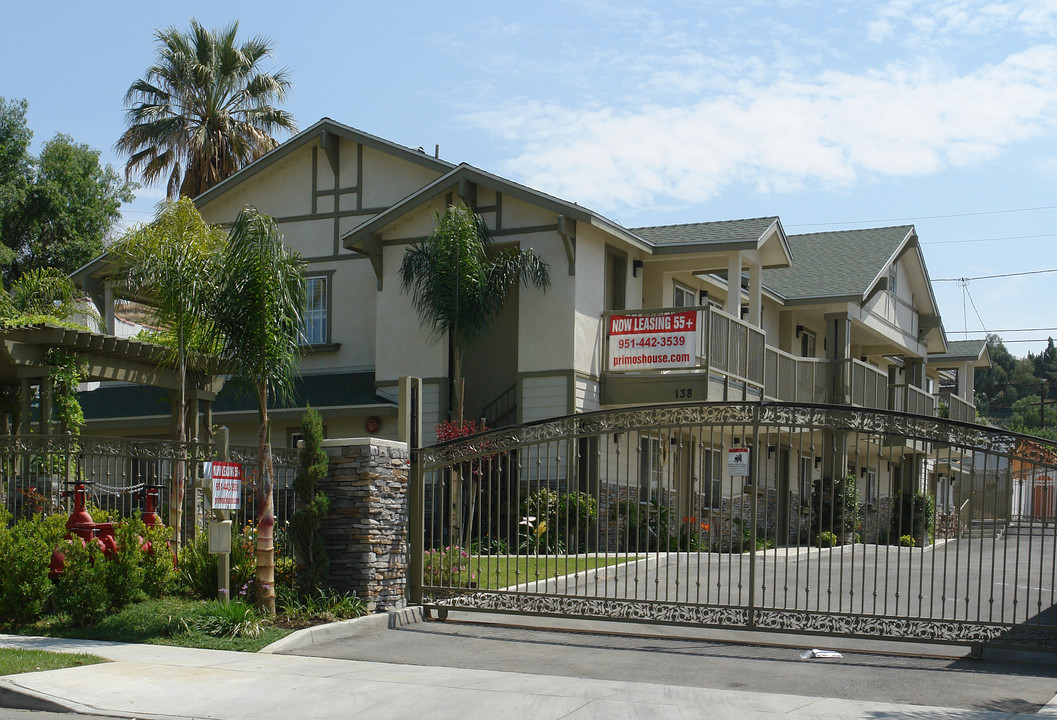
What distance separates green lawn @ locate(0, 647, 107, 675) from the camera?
9945 mm

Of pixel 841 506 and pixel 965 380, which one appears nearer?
pixel 841 506

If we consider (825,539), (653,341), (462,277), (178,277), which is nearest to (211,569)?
(178,277)

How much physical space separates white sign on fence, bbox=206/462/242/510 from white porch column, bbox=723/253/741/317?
44.3 feet

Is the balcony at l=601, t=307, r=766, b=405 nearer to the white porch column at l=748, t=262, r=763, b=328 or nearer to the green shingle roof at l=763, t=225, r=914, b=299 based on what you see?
the white porch column at l=748, t=262, r=763, b=328

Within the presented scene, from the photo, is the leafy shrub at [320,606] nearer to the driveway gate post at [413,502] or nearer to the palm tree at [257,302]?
the palm tree at [257,302]

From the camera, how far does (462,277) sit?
2208 cm

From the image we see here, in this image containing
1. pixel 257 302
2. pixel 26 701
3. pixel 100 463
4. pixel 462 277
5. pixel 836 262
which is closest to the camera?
pixel 26 701

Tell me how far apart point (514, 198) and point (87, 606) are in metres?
13.3

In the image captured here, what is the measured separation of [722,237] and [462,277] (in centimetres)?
590

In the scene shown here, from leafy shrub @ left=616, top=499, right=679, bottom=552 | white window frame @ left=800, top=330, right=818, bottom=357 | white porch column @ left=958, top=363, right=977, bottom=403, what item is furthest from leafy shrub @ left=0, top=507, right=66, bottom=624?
white porch column @ left=958, top=363, right=977, bottom=403

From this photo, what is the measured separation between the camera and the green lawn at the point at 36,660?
9945 millimetres

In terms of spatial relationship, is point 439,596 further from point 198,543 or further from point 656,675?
point 656,675

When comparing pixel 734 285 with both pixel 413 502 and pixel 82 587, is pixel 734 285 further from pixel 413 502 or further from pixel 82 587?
pixel 82 587

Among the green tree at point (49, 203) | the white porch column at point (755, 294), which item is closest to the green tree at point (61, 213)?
the green tree at point (49, 203)
